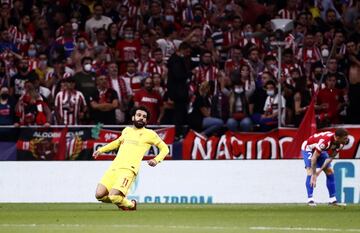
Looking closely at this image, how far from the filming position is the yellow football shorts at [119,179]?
1927 centimetres

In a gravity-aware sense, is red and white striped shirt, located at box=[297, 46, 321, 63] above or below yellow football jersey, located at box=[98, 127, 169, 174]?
above

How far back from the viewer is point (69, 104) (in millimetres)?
26797

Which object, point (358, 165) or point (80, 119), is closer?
point (358, 165)

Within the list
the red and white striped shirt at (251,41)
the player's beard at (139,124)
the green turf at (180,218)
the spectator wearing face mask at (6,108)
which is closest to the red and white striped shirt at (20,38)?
the spectator wearing face mask at (6,108)

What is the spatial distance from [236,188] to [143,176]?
1.99 m

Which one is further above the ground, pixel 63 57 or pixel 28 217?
pixel 63 57

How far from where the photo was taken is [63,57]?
28578 millimetres

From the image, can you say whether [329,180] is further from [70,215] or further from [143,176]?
[70,215]

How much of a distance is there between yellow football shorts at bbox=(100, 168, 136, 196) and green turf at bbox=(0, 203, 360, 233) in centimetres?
43

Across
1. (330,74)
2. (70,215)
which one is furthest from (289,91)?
(70,215)

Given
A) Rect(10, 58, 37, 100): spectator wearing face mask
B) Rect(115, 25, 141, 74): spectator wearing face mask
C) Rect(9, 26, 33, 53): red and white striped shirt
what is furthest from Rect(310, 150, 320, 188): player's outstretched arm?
Rect(9, 26, 33, 53): red and white striped shirt

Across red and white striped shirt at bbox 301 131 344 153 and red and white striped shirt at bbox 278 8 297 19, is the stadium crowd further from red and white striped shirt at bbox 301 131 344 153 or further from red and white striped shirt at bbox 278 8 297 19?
red and white striped shirt at bbox 301 131 344 153

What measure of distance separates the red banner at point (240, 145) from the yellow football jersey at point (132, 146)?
5.42m

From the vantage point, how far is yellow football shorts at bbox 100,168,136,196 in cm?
1927
